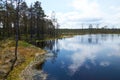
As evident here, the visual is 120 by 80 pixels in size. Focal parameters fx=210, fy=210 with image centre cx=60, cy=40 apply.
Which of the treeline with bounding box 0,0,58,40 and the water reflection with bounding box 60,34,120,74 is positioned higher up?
the treeline with bounding box 0,0,58,40

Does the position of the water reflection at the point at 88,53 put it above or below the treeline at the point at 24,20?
below

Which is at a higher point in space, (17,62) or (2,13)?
(2,13)

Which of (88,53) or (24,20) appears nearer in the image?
(88,53)

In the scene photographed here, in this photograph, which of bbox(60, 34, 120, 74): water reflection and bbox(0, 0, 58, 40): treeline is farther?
bbox(0, 0, 58, 40): treeline

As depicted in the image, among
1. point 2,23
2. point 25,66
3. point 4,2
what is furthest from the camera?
point 2,23

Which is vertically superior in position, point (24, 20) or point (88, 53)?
point (24, 20)

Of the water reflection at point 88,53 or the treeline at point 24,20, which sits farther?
the treeline at point 24,20

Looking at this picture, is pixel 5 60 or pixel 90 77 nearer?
pixel 90 77

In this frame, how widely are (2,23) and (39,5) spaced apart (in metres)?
23.3

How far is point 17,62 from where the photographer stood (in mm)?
33625

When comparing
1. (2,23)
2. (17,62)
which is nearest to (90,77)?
(17,62)

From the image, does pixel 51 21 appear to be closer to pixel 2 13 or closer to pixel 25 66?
pixel 2 13

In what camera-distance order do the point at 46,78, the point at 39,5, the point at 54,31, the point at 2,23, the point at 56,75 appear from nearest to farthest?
the point at 46,78 < the point at 56,75 < the point at 2,23 < the point at 39,5 < the point at 54,31

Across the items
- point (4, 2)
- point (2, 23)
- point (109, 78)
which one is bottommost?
point (109, 78)
